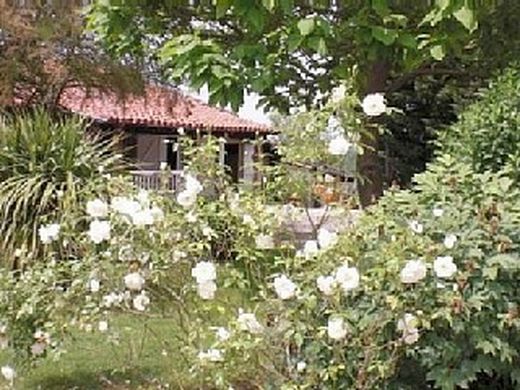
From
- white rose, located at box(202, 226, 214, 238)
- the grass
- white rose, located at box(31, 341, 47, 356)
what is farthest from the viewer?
the grass

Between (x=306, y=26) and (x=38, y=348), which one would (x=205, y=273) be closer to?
(x=38, y=348)

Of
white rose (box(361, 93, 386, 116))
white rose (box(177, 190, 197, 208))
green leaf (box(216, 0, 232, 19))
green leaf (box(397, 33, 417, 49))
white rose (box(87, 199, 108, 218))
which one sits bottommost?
white rose (box(87, 199, 108, 218))

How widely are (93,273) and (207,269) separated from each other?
0.93m

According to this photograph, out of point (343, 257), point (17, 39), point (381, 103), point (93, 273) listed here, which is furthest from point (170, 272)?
point (17, 39)

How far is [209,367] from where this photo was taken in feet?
14.0

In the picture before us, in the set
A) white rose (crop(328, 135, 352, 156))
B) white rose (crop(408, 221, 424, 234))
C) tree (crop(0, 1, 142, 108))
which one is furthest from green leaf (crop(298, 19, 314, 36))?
tree (crop(0, 1, 142, 108))

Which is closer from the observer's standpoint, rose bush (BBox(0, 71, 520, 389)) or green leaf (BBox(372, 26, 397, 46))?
rose bush (BBox(0, 71, 520, 389))

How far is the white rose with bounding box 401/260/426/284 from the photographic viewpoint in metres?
3.64

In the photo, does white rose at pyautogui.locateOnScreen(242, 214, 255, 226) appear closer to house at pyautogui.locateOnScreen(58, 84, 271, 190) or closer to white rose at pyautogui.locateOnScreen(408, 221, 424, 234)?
white rose at pyautogui.locateOnScreen(408, 221, 424, 234)

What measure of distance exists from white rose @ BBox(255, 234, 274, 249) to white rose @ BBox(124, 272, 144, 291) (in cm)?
64

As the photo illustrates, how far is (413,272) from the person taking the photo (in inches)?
143

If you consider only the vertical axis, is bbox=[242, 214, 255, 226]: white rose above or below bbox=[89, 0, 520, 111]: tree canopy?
below

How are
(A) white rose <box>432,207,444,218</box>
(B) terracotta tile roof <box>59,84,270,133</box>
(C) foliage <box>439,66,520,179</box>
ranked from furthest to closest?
(B) terracotta tile roof <box>59,84,270,133</box>, (C) foliage <box>439,66,520,179</box>, (A) white rose <box>432,207,444,218</box>

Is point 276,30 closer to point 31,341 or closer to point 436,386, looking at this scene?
point 31,341
